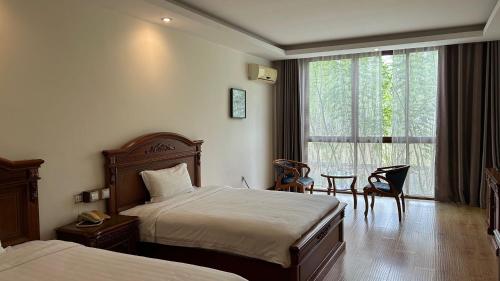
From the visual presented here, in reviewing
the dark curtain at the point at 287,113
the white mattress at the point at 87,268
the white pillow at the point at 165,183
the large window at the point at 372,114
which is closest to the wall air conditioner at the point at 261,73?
the dark curtain at the point at 287,113

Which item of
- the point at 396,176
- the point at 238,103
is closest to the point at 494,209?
the point at 396,176

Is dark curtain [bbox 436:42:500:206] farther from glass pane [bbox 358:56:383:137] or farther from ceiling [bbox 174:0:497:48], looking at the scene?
glass pane [bbox 358:56:383:137]

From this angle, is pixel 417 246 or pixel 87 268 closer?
pixel 87 268

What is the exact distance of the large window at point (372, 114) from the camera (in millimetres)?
5836

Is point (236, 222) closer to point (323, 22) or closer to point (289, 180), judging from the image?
point (289, 180)

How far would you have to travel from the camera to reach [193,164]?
4543 mm

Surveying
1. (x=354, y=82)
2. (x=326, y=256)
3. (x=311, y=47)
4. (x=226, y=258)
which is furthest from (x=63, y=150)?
(x=354, y=82)

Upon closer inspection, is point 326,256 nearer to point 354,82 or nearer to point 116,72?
point 116,72

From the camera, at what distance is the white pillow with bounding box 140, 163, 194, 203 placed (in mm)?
3645

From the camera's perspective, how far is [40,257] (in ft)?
7.32

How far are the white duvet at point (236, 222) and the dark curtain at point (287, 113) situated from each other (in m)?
3.01

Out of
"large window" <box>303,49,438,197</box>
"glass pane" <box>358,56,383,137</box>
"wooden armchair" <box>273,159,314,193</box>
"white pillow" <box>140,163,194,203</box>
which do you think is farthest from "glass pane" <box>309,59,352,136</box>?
"white pillow" <box>140,163,194,203</box>

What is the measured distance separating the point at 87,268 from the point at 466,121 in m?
5.47

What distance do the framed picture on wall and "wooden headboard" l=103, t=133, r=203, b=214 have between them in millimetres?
1259
